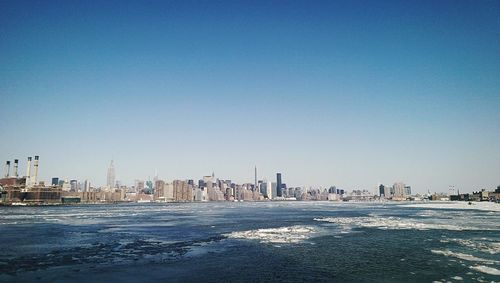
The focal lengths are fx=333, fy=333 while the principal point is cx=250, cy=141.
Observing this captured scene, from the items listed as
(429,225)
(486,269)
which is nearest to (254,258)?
(486,269)

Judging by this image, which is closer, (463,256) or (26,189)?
(463,256)

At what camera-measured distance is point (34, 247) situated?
28375mm

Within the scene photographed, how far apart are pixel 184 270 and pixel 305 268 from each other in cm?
740

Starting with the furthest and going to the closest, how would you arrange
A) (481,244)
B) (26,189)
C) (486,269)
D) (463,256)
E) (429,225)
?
(26,189), (429,225), (481,244), (463,256), (486,269)

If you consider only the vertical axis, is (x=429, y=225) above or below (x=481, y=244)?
below

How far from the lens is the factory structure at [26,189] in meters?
167

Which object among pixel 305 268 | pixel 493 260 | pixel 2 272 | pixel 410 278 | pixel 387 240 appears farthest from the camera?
pixel 387 240

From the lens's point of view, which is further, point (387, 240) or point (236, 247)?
point (387, 240)

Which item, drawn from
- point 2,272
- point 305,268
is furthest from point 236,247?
point 2,272

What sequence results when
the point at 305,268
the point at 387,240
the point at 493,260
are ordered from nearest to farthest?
the point at 305,268 → the point at 493,260 → the point at 387,240

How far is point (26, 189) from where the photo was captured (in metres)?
174

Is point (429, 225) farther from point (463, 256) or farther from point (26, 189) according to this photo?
point (26, 189)

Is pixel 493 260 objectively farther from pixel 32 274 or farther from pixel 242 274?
pixel 32 274

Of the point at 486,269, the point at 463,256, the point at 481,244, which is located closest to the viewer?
the point at 486,269
